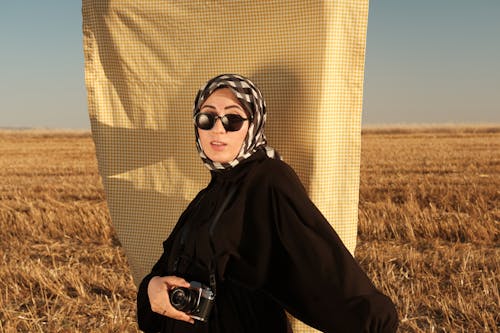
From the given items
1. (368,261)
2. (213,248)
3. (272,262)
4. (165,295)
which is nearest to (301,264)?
(272,262)

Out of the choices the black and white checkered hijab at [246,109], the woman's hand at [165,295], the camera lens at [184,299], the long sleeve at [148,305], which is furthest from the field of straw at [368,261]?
the black and white checkered hijab at [246,109]

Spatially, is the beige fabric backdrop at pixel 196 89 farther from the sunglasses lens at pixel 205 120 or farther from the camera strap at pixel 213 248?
the camera strap at pixel 213 248

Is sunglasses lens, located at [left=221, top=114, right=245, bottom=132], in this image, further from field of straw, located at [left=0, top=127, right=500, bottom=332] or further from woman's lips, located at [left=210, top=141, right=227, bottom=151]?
field of straw, located at [left=0, top=127, right=500, bottom=332]

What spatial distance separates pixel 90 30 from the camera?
3078mm

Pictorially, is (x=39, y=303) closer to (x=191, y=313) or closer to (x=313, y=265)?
(x=191, y=313)

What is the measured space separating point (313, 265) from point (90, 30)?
6.40ft

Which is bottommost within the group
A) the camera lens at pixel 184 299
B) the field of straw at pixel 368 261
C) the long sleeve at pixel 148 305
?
the field of straw at pixel 368 261

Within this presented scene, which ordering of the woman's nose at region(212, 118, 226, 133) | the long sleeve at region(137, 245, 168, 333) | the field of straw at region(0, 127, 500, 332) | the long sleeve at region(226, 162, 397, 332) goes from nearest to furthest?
the long sleeve at region(226, 162, 397, 332) < the woman's nose at region(212, 118, 226, 133) < the long sleeve at region(137, 245, 168, 333) < the field of straw at region(0, 127, 500, 332)

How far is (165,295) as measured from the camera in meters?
1.97

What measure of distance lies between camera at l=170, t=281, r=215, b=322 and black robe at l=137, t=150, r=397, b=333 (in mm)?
62

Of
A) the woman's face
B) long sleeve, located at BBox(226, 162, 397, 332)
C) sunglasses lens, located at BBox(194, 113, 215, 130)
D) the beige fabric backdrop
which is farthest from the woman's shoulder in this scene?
the beige fabric backdrop

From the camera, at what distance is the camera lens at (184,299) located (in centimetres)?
186

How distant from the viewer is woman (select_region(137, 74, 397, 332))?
1.76m

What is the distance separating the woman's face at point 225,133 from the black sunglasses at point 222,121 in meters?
0.01
